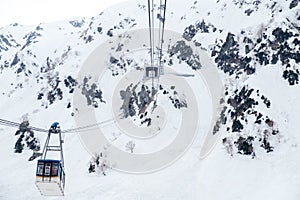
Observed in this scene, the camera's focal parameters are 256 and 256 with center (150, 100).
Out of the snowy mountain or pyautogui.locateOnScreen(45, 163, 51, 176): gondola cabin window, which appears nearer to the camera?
pyautogui.locateOnScreen(45, 163, 51, 176): gondola cabin window

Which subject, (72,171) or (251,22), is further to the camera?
(251,22)

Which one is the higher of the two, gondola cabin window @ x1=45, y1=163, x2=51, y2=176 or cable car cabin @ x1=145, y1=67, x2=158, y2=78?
cable car cabin @ x1=145, y1=67, x2=158, y2=78

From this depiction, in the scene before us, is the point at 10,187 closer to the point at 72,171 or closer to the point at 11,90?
the point at 72,171

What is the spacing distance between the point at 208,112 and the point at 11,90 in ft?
194

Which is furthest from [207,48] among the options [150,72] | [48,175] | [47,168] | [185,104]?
[48,175]

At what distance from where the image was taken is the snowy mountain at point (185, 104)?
22.0 metres

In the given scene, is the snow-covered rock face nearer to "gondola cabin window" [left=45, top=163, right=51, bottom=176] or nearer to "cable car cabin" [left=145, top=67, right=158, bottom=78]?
"cable car cabin" [left=145, top=67, right=158, bottom=78]

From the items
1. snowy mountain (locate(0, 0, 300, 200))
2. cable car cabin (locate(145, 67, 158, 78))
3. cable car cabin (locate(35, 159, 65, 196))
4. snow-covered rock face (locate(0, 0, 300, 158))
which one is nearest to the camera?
cable car cabin (locate(35, 159, 65, 196))

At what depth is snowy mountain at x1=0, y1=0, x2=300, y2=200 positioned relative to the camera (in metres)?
22.0

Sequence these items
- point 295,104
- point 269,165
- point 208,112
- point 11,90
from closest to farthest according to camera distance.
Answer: point 269,165 < point 295,104 < point 208,112 < point 11,90

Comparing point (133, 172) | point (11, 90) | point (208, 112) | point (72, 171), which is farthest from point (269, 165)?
point (11, 90)

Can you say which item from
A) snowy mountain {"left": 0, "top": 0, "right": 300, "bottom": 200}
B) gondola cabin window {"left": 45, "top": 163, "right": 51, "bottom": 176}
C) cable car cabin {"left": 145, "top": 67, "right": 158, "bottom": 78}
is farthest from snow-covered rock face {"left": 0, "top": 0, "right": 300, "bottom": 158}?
gondola cabin window {"left": 45, "top": 163, "right": 51, "bottom": 176}

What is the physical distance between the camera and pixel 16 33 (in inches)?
5625

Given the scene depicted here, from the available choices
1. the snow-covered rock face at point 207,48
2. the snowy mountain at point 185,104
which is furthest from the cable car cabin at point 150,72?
the snow-covered rock face at point 207,48
